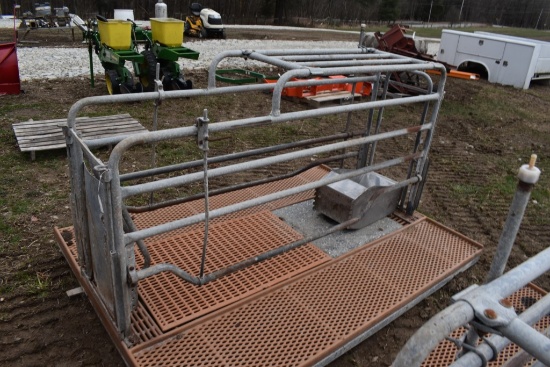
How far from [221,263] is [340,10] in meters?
25.4

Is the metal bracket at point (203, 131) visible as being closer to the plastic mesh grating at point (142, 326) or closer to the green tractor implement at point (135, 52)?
the plastic mesh grating at point (142, 326)

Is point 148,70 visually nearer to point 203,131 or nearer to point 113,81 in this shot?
point 113,81

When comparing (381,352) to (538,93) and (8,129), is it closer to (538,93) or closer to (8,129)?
(8,129)

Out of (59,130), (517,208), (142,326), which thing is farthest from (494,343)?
(59,130)

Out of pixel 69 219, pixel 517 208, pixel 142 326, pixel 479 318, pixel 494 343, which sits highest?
pixel 517 208

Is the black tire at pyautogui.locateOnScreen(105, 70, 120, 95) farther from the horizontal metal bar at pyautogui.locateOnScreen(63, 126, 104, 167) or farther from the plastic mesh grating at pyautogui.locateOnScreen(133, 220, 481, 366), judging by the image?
the plastic mesh grating at pyautogui.locateOnScreen(133, 220, 481, 366)

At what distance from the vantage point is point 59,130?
5.58 metres

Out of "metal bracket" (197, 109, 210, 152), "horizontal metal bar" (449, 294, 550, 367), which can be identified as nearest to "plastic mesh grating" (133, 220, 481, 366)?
"metal bracket" (197, 109, 210, 152)

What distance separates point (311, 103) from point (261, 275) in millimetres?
5346

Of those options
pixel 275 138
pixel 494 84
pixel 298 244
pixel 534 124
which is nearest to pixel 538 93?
pixel 494 84

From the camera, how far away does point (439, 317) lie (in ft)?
3.81

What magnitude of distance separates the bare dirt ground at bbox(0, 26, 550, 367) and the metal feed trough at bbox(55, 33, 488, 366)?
7.4 inches

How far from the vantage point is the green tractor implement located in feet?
23.3

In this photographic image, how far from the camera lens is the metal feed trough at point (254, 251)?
2.41 metres
